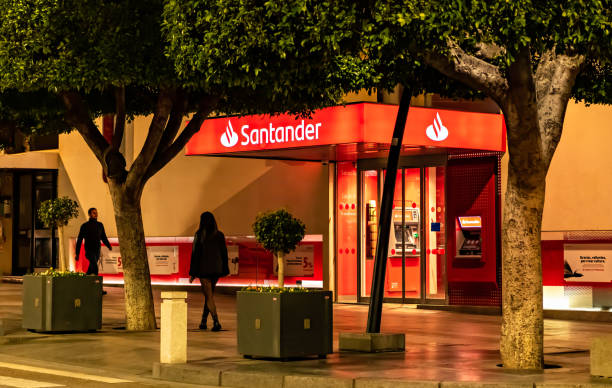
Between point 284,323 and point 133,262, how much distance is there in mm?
4861

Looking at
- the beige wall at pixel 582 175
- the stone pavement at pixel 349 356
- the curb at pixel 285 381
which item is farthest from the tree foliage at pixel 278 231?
the beige wall at pixel 582 175

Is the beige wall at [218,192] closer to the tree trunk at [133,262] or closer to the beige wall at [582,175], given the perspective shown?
the beige wall at [582,175]

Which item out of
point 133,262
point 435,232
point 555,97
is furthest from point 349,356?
point 435,232

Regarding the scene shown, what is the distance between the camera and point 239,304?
498 inches

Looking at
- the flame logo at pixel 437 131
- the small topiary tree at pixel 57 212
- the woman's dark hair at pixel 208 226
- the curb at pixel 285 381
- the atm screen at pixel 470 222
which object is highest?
the flame logo at pixel 437 131

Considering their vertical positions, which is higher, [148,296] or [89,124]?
[89,124]

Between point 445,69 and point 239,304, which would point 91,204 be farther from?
point 445,69

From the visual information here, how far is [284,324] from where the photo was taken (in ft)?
40.1

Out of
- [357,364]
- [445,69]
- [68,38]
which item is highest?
[68,38]

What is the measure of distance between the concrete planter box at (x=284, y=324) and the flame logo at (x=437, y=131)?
25.7ft

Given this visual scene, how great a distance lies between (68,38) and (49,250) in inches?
785

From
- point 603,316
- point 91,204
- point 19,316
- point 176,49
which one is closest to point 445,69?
point 176,49

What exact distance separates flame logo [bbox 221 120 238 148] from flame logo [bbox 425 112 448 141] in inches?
160

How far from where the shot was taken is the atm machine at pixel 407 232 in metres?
22.8
